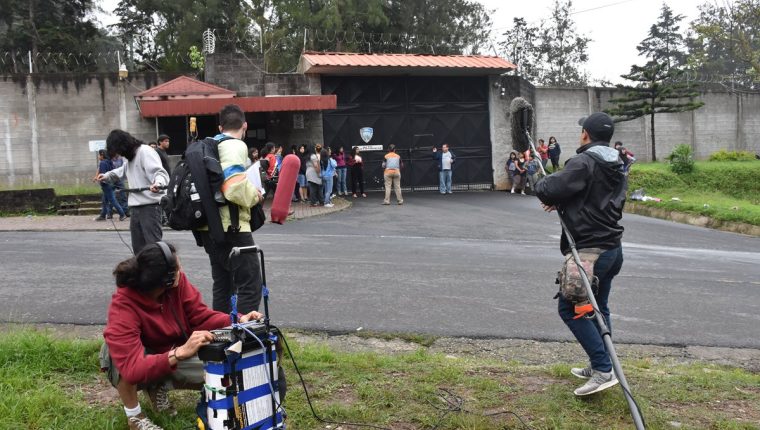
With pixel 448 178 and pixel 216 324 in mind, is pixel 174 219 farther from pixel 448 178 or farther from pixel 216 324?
pixel 448 178

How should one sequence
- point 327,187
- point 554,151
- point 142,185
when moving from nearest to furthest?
point 142,185 < point 327,187 < point 554,151

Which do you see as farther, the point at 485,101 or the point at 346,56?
the point at 485,101

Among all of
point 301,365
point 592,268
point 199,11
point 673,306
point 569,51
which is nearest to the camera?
point 592,268

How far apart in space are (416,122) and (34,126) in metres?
11.8

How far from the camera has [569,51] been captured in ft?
156

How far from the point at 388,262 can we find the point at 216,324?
579 cm

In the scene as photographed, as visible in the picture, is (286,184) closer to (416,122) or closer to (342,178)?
(342,178)

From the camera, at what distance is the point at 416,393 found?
4.24m

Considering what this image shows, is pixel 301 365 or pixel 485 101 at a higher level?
pixel 485 101

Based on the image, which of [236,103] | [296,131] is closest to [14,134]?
[236,103]

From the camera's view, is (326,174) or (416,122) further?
(416,122)

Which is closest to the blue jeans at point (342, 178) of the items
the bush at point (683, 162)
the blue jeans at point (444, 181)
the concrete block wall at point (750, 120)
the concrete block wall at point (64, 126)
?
the blue jeans at point (444, 181)

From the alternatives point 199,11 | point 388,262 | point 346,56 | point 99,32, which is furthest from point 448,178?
point 99,32

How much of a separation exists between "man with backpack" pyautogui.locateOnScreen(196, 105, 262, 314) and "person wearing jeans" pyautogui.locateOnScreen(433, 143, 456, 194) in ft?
52.2
